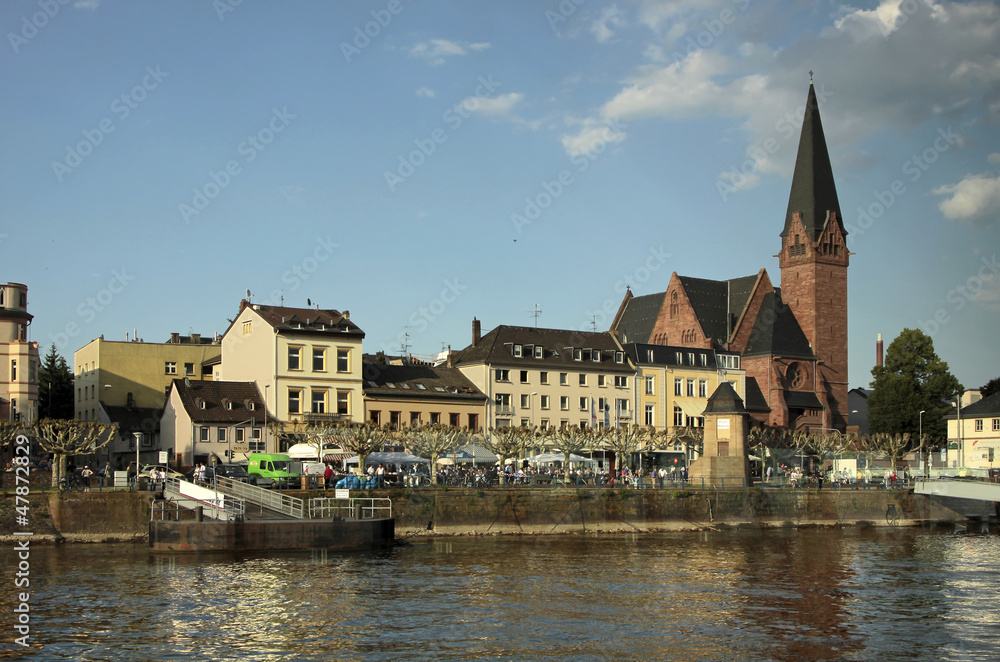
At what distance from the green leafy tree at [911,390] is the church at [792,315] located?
5.39 m

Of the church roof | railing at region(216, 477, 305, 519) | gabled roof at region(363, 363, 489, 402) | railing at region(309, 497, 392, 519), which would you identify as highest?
gabled roof at region(363, 363, 489, 402)

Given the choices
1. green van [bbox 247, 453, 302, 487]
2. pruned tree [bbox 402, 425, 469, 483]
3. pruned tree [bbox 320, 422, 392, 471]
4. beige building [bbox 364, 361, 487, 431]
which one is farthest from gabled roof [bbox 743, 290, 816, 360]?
green van [bbox 247, 453, 302, 487]

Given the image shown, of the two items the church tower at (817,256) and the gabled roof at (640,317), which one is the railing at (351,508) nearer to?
the gabled roof at (640,317)

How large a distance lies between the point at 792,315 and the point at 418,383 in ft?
162

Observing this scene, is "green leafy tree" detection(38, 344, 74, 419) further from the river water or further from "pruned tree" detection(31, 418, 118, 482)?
the river water

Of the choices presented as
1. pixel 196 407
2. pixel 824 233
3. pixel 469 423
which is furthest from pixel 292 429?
pixel 824 233

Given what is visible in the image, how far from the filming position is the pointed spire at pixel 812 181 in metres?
125

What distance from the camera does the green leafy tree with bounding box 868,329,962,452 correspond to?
354ft

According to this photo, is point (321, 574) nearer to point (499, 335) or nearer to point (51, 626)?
point (51, 626)

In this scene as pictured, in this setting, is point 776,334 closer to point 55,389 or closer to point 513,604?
point 55,389

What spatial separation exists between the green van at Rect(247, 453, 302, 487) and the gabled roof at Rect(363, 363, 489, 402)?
65.0ft

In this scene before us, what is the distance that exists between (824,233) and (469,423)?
55549 mm

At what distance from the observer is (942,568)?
4684 cm

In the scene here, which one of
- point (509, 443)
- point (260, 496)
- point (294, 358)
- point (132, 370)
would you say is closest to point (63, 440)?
point (260, 496)
